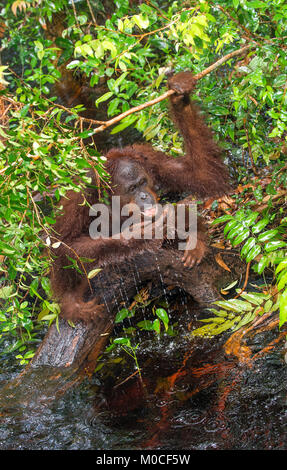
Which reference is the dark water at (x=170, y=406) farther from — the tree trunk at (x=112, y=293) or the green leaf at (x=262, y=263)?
the green leaf at (x=262, y=263)

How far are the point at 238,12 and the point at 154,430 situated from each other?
218 cm

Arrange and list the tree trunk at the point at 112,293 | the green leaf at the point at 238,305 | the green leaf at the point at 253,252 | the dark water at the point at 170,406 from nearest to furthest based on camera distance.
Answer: the dark water at the point at 170,406
the green leaf at the point at 253,252
the green leaf at the point at 238,305
the tree trunk at the point at 112,293

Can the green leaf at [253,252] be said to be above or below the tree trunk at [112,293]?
above

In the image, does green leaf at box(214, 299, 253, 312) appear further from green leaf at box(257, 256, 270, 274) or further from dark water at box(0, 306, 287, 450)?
green leaf at box(257, 256, 270, 274)

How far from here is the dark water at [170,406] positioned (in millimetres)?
2279

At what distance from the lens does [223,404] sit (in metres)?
2.48

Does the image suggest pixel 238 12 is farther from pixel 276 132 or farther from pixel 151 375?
pixel 151 375

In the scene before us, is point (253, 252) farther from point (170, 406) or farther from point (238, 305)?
point (170, 406)

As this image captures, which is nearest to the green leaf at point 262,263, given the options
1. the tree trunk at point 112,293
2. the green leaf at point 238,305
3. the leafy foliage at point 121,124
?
the leafy foliage at point 121,124

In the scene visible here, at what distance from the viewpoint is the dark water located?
2.28 m

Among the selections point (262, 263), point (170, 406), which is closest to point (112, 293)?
point (170, 406)

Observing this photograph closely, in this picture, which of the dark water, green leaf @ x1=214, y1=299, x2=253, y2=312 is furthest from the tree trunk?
green leaf @ x1=214, y1=299, x2=253, y2=312

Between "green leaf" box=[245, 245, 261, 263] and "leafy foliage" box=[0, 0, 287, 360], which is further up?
"leafy foliage" box=[0, 0, 287, 360]
